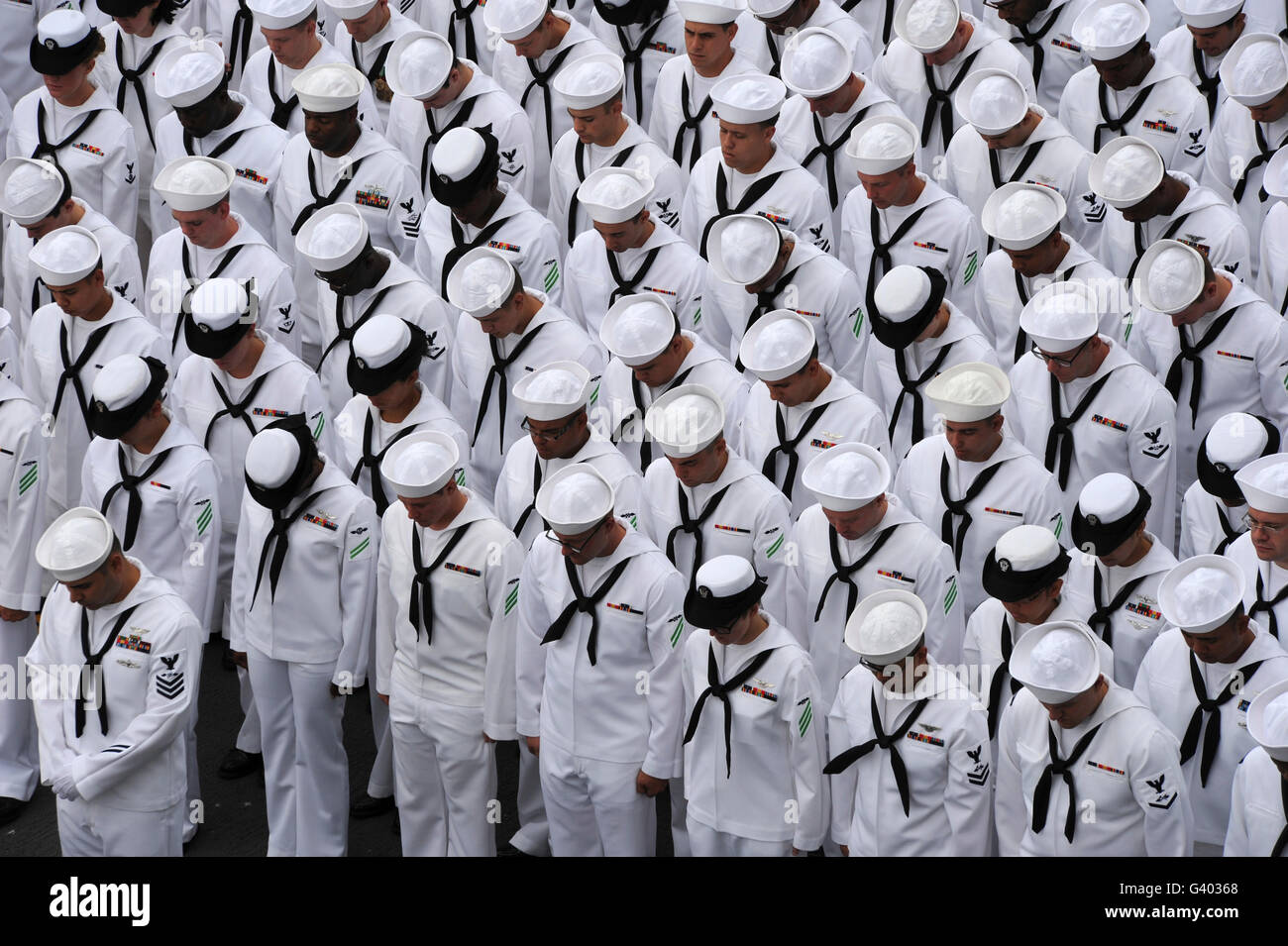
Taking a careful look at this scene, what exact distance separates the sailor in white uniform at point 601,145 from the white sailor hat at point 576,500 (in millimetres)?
2409

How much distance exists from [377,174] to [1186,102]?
3.97 m

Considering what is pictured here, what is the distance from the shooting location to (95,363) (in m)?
9.70

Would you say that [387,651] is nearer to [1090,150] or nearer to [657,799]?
[657,799]

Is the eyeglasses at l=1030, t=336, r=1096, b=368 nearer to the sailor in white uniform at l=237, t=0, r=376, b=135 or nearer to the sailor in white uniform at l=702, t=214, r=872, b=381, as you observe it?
the sailor in white uniform at l=702, t=214, r=872, b=381

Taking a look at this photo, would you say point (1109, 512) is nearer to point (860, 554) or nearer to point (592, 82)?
point (860, 554)

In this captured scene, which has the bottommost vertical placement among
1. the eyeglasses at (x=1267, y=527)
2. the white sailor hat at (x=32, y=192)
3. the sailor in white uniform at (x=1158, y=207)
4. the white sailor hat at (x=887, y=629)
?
the white sailor hat at (x=887, y=629)

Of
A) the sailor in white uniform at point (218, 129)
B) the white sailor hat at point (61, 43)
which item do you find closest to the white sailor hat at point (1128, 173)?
the sailor in white uniform at point (218, 129)

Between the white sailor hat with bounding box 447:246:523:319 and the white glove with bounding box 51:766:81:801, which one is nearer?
the white glove with bounding box 51:766:81:801

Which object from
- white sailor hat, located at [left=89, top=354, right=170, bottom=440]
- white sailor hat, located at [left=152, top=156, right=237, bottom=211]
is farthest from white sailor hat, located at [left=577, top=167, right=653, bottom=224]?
white sailor hat, located at [left=89, top=354, right=170, bottom=440]

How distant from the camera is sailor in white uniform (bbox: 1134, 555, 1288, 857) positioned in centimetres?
728

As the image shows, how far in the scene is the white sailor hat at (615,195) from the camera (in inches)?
370

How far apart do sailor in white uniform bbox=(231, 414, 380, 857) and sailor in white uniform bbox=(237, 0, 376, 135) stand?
2676 mm

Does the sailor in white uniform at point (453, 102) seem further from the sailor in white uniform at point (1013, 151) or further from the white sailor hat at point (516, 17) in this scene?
the sailor in white uniform at point (1013, 151)

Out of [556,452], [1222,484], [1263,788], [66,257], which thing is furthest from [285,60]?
[1263,788]
